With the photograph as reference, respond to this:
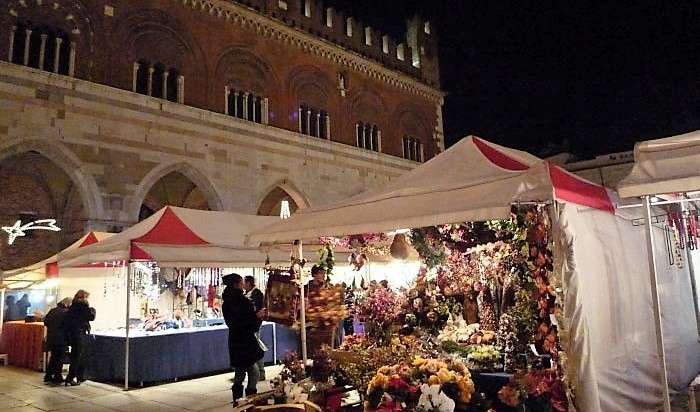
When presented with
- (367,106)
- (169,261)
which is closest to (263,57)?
(367,106)

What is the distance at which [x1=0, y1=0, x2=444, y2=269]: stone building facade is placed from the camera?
36.0ft

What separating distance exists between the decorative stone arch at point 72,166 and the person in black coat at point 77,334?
309cm

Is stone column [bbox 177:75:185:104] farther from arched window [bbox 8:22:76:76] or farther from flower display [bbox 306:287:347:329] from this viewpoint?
flower display [bbox 306:287:347:329]

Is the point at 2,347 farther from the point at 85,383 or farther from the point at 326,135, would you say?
the point at 326,135

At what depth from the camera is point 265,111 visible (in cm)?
1506

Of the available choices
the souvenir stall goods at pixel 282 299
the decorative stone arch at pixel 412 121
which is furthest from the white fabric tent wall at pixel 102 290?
the decorative stone arch at pixel 412 121

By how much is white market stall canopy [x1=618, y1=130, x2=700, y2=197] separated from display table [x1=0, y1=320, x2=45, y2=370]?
404 inches

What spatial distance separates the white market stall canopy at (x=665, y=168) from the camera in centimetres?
311

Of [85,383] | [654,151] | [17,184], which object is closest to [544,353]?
[654,151]

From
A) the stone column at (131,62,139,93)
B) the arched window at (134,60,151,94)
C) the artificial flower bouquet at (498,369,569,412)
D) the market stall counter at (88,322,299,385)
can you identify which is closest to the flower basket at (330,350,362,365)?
the artificial flower bouquet at (498,369,569,412)

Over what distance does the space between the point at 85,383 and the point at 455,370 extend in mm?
6840

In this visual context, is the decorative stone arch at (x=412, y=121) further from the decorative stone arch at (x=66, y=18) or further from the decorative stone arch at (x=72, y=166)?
the decorative stone arch at (x=72, y=166)

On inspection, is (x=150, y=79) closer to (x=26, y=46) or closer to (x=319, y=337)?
(x=26, y=46)

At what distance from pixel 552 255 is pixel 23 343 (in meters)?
10.4
